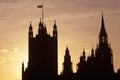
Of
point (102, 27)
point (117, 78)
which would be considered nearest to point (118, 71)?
point (117, 78)

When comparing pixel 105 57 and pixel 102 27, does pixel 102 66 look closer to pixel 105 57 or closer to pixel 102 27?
pixel 105 57

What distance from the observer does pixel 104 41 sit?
639ft

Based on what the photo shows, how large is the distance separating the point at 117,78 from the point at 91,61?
924 centimetres

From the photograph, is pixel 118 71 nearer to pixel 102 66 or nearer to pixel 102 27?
pixel 102 66

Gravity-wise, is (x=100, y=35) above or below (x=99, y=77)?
above

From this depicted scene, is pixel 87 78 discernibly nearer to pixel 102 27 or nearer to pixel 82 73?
pixel 82 73

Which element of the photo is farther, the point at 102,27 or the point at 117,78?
the point at 102,27

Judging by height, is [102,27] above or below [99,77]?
above

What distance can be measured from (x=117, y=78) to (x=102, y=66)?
17.1 feet

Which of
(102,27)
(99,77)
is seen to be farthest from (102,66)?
(102,27)

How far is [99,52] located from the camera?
19062cm

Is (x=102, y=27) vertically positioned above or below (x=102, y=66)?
above

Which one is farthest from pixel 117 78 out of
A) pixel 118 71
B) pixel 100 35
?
pixel 100 35

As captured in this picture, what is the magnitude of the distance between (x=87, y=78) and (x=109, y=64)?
23.2 ft
